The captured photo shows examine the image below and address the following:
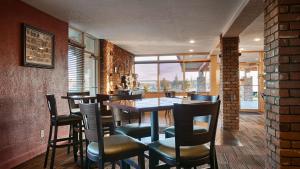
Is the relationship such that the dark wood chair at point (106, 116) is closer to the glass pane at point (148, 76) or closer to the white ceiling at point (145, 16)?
the white ceiling at point (145, 16)

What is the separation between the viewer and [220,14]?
4.49 meters

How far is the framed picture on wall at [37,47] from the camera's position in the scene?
3.77 metres

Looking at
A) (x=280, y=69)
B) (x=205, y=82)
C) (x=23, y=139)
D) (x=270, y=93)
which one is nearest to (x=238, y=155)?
(x=270, y=93)

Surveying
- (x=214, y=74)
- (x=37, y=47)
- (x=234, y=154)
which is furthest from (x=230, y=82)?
(x=37, y=47)

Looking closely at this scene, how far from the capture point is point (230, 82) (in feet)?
19.8

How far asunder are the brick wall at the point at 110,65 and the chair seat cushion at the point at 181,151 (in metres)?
5.12

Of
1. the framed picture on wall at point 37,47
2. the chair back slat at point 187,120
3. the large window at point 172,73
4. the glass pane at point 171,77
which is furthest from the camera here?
the glass pane at point 171,77

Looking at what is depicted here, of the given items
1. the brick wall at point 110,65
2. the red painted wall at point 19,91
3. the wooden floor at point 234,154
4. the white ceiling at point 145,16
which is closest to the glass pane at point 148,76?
the brick wall at point 110,65

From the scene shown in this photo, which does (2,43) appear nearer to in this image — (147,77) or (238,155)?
(238,155)

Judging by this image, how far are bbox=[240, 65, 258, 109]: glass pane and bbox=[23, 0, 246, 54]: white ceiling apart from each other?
4.28 m

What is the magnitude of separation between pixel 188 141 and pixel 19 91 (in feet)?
9.92

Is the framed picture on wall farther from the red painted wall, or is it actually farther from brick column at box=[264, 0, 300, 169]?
brick column at box=[264, 0, 300, 169]

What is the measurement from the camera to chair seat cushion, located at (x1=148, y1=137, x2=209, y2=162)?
1.72m

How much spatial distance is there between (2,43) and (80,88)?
254 cm
